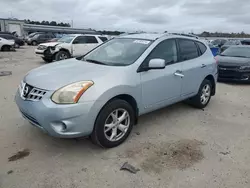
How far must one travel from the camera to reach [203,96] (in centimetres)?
543

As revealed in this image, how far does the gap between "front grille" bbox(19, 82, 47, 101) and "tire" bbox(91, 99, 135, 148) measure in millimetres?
813

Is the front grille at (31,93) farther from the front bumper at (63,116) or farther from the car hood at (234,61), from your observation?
the car hood at (234,61)

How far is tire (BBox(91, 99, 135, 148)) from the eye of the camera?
10.5ft

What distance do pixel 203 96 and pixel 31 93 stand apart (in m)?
3.83

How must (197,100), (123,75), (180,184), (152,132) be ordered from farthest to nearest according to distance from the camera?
(197,100) < (152,132) < (123,75) < (180,184)

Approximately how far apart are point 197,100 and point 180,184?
284cm

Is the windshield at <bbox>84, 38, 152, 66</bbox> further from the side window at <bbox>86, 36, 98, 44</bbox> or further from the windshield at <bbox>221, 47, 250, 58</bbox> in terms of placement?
the side window at <bbox>86, 36, 98, 44</bbox>

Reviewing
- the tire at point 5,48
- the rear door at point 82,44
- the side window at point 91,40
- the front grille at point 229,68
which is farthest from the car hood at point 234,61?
the tire at point 5,48

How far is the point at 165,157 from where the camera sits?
3318 mm

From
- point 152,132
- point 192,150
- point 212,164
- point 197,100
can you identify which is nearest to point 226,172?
point 212,164

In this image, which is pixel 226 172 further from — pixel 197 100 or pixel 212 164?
pixel 197 100

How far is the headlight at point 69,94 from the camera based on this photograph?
2.95 meters

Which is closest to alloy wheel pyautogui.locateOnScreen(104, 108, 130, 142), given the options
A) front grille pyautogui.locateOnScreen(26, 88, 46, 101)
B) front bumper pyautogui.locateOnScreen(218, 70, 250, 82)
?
front grille pyautogui.locateOnScreen(26, 88, 46, 101)

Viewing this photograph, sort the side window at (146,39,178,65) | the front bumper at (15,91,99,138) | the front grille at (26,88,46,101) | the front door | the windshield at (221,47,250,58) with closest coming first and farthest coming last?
1. the front bumper at (15,91,99,138)
2. the front grille at (26,88,46,101)
3. the front door
4. the side window at (146,39,178,65)
5. the windshield at (221,47,250,58)
